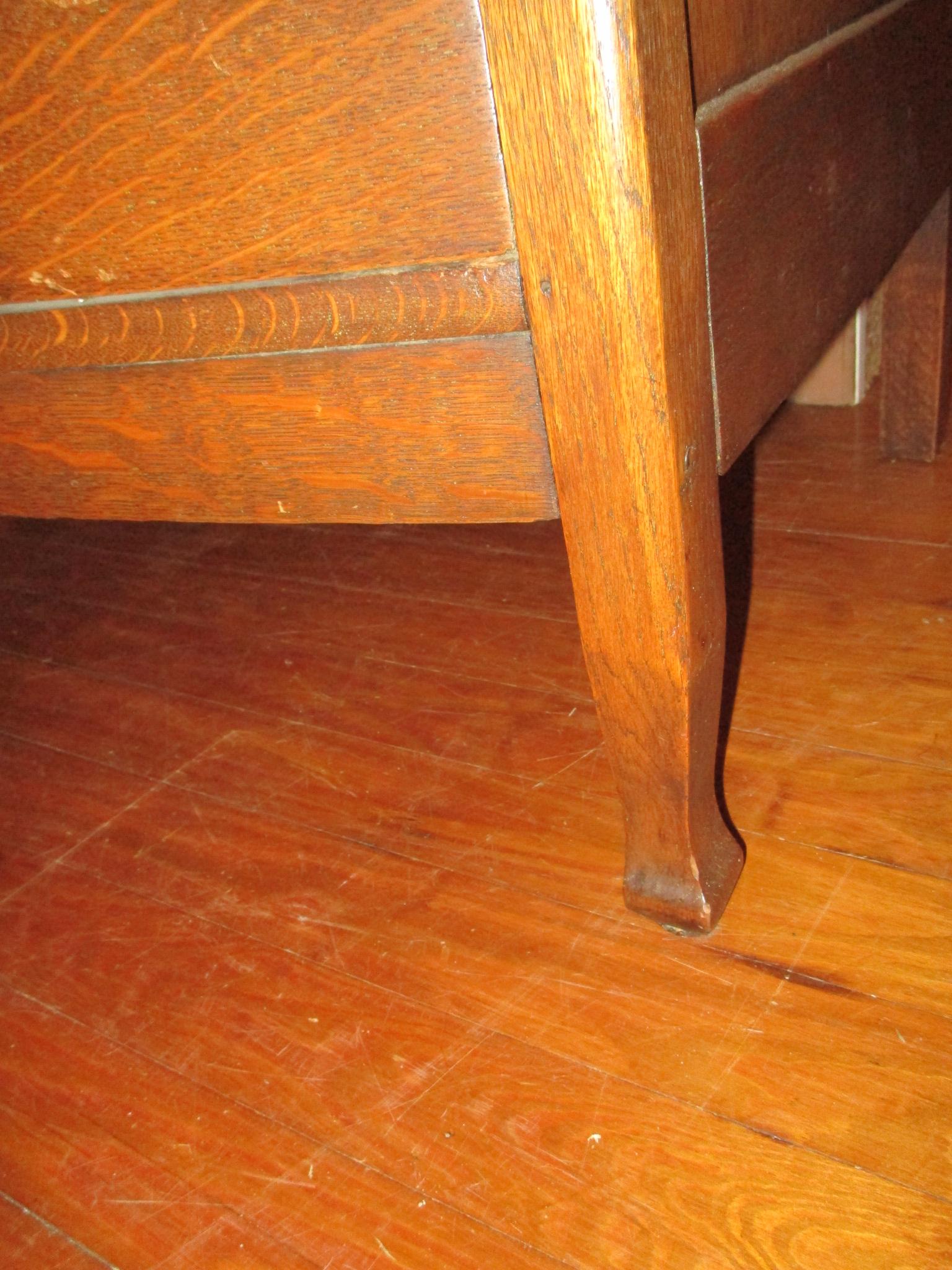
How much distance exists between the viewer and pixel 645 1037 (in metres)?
0.63

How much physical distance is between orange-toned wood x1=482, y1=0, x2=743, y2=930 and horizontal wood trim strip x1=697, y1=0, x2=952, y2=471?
0.04 m

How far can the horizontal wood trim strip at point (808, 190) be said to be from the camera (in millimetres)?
518

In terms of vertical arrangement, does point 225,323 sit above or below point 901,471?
above

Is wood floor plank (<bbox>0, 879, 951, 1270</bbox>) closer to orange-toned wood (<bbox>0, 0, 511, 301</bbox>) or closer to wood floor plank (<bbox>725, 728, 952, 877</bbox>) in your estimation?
wood floor plank (<bbox>725, 728, 952, 877</bbox>)

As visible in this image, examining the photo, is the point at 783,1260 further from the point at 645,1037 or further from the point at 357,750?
the point at 357,750

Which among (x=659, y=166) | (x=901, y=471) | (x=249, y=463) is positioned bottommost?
(x=901, y=471)

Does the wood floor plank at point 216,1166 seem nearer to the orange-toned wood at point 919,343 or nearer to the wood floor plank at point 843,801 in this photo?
the wood floor plank at point 843,801

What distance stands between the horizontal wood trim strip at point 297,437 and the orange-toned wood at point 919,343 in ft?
2.40

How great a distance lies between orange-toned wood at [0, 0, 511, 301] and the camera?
0.45 metres

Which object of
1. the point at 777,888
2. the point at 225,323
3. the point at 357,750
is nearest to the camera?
the point at 225,323

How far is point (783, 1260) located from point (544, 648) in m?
0.61

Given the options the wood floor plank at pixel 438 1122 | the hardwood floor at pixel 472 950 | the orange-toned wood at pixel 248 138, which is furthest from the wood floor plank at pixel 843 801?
the orange-toned wood at pixel 248 138

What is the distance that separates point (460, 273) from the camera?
19.3 inches

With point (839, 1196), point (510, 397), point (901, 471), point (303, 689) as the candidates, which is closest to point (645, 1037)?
point (839, 1196)
